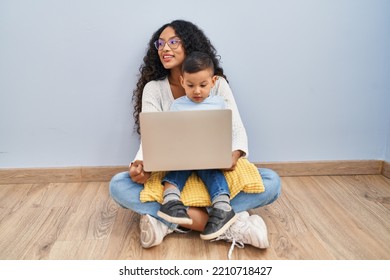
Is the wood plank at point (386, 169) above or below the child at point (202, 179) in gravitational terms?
below

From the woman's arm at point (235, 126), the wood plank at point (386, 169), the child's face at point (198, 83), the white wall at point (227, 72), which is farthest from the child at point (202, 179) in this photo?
the wood plank at point (386, 169)

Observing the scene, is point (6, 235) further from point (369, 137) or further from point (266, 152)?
point (369, 137)

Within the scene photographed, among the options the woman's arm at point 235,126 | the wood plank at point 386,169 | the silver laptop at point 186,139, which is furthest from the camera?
the wood plank at point 386,169

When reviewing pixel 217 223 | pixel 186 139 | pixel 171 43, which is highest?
pixel 171 43

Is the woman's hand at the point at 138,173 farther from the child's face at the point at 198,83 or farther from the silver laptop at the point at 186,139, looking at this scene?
the child's face at the point at 198,83

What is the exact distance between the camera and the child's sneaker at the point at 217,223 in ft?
3.84

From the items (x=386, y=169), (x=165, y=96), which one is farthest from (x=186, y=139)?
(x=386, y=169)

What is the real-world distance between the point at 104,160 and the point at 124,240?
0.60 meters

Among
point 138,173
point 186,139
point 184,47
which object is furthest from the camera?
point 184,47

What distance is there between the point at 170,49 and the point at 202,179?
1.76 ft

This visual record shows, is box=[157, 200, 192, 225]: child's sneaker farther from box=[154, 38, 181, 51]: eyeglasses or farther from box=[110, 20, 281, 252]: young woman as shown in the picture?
box=[154, 38, 181, 51]: eyeglasses

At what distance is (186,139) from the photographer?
3.80ft

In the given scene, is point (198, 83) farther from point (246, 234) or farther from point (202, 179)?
point (246, 234)

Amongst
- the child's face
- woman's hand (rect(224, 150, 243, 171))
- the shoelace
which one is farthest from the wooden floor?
the child's face
